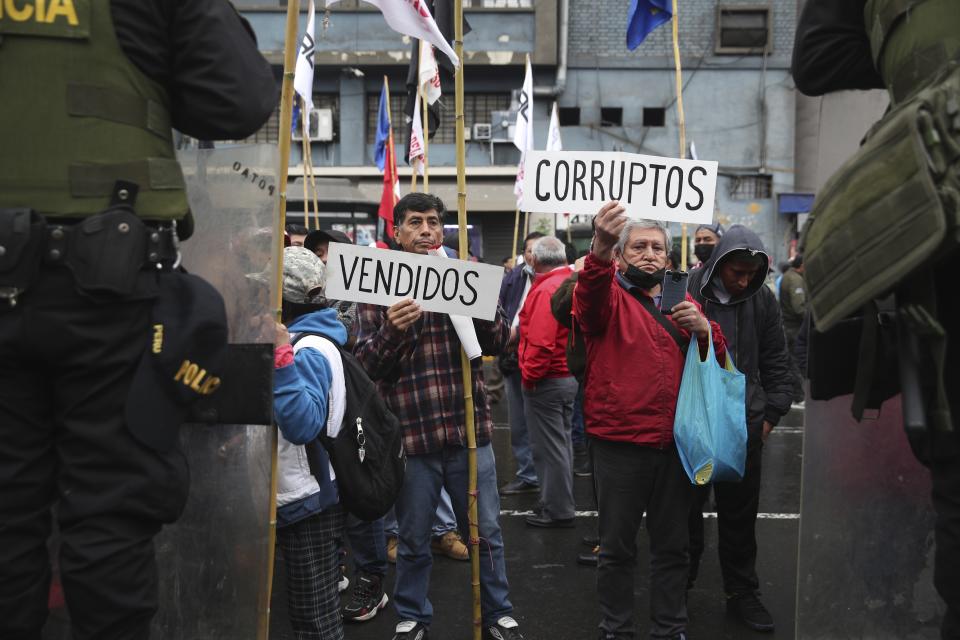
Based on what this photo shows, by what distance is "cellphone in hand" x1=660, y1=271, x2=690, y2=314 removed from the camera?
12.6 feet

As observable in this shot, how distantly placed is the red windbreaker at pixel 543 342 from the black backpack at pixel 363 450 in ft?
9.93

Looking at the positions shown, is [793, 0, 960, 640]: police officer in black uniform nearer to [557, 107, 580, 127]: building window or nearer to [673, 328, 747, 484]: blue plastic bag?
[673, 328, 747, 484]: blue plastic bag

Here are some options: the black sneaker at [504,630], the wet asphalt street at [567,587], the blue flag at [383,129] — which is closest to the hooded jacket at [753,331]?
the wet asphalt street at [567,587]

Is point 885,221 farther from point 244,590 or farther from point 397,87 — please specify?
point 397,87

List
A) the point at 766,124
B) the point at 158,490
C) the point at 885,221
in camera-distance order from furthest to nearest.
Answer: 1. the point at 766,124
2. the point at 158,490
3. the point at 885,221

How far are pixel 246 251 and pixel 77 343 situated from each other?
0.89 m

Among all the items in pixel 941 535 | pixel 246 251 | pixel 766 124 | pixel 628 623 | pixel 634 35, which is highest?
pixel 766 124

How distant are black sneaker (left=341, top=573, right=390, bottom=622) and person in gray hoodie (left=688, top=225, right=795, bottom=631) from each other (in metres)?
1.69

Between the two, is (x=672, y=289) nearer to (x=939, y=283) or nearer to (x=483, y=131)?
(x=939, y=283)

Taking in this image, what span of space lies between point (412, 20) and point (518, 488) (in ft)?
14.6

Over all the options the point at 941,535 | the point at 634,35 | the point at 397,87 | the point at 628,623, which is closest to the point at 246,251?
the point at 941,535

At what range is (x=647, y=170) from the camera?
3.80 metres

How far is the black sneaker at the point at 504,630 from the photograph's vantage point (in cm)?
411

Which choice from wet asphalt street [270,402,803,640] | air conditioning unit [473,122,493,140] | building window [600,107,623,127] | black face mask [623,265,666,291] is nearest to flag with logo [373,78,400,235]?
wet asphalt street [270,402,803,640]
